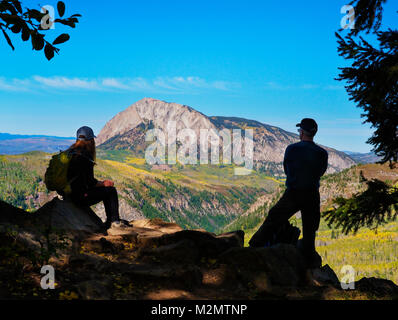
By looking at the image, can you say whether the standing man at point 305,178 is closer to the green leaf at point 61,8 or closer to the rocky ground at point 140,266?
the rocky ground at point 140,266

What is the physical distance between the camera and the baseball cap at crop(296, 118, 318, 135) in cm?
1069

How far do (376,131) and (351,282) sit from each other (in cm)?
449

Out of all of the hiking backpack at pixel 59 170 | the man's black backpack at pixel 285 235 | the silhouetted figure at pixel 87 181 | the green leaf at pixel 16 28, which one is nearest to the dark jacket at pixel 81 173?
the silhouetted figure at pixel 87 181

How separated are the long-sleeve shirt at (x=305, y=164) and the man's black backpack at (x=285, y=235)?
9.00 ft

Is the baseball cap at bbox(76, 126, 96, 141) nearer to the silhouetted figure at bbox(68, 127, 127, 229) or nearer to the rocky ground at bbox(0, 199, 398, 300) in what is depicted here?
the silhouetted figure at bbox(68, 127, 127, 229)

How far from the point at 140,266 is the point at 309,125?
676 cm

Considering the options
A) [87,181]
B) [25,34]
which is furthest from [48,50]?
[87,181]

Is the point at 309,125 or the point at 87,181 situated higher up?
the point at 309,125

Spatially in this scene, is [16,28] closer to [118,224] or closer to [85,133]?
[85,133]

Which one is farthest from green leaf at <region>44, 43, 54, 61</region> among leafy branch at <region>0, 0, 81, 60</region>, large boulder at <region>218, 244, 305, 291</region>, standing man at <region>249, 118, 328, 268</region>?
large boulder at <region>218, 244, 305, 291</region>

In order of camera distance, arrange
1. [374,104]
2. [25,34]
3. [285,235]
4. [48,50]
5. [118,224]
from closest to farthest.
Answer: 1. [25,34]
2. [48,50]
3. [374,104]
4. [285,235]
5. [118,224]

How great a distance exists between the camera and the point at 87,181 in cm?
1302

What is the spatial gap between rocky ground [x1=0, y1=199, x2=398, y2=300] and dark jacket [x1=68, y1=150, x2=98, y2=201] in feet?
2.74
